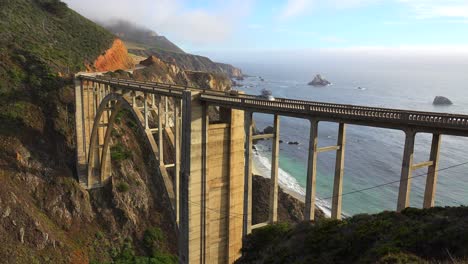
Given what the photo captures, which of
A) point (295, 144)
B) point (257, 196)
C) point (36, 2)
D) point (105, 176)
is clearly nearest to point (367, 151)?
point (295, 144)

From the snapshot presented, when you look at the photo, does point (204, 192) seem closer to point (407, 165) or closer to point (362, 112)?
point (362, 112)

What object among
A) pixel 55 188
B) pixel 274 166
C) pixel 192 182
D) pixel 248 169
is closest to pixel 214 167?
pixel 192 182

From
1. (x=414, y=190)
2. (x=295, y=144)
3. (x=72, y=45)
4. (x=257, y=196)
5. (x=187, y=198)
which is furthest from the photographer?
(x=295, y=144)

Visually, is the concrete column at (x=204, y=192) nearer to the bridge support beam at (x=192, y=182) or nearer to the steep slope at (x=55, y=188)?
the bridge support beam at (x=192, y=182)

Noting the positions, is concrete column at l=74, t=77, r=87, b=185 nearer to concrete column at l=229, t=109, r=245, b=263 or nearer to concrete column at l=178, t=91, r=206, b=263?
concrete column at l=178, t=91, r=206, b=263

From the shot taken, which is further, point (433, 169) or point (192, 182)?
point (192, 182)

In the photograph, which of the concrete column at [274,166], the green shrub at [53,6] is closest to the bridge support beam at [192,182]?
the concrete column at [274,166]

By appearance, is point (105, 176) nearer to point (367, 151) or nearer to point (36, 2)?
point (36, 2)
